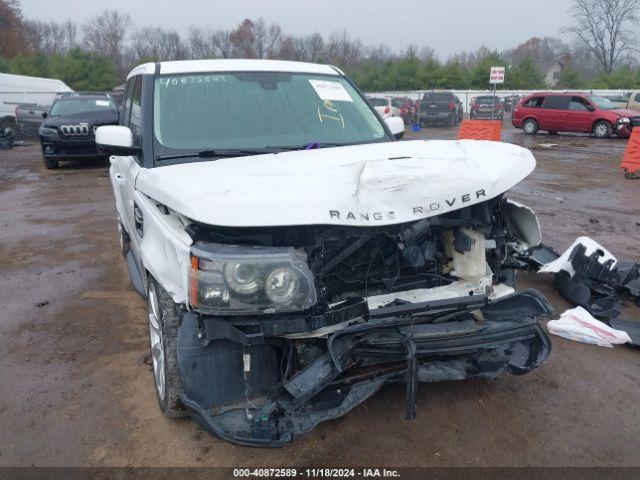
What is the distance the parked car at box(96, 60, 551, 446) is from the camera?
2223mm

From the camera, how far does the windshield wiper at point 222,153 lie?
10.4 ft

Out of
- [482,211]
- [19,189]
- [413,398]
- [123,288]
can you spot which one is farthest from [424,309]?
[19,189]

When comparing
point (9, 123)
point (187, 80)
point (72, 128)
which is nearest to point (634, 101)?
point (72, 128)

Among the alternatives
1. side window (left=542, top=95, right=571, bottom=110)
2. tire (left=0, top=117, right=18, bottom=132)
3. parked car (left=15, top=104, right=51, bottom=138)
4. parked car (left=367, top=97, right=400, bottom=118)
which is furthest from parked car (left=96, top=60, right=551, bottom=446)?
parked car (left=367, top=97, right=400, bottom=118)

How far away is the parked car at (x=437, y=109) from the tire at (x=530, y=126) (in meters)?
5.27

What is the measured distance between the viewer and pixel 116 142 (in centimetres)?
325

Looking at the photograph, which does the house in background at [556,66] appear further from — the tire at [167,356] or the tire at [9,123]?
the tire at [167,356]

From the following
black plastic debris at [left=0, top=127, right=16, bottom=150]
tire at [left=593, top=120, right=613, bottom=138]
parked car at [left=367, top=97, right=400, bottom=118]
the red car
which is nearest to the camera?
black plastic debris at [left=0, top=127, right=16, bottom=150]

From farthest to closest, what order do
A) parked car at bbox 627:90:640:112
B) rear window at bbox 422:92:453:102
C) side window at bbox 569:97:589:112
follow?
rear window at bbox 422:92:453:102 < parked car at bbox 627:90:640:112 < side window at bbox 569:97:589:112

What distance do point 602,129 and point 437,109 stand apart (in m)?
8.51

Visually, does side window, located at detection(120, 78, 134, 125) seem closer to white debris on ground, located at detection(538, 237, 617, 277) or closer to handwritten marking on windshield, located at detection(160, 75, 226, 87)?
handwritten marking on windshield, located at detection(160, 75, 226, 87)

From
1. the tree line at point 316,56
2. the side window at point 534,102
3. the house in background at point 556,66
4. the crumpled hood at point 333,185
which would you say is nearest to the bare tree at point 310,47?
the tree line at point 316,56

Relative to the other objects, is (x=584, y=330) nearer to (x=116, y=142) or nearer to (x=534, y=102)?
(x=116, y=142)

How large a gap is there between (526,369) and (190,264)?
5.88ft
